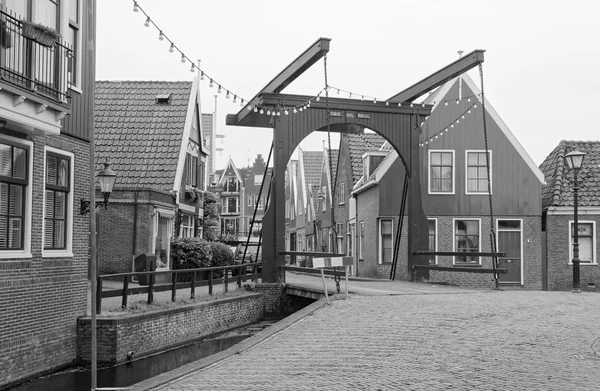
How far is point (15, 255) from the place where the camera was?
11.9 meters

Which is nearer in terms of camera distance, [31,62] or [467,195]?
[31,62]

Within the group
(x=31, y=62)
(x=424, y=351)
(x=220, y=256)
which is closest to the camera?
(x=424, y=351)

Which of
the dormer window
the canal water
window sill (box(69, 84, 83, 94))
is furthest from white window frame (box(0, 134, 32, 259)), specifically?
the dormer window

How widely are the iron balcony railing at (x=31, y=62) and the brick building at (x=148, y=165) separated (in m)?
11.5

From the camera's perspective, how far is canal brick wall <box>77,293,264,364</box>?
1357 cm

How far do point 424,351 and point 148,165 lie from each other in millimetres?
17747

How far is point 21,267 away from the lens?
475 inches

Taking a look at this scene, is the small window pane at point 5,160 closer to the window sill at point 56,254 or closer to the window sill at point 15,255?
the window sill at point 15,255

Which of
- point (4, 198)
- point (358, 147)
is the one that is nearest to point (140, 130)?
point (358, 147)

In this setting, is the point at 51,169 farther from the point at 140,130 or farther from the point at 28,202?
the point at 140,130

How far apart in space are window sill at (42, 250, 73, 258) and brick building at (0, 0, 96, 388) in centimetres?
2

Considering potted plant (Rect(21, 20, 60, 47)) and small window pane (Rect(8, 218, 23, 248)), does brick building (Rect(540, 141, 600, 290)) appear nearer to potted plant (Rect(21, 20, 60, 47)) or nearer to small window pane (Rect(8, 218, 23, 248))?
small window pane (Rect(8, 218, 23, 248))

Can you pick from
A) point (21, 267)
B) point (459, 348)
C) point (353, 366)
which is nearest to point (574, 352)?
point (459, 348)

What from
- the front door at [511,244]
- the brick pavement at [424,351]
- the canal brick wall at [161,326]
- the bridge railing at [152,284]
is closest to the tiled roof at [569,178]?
the front door at [511,244]
